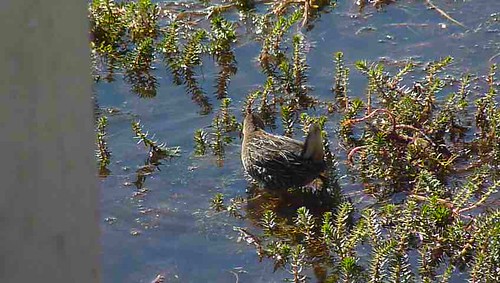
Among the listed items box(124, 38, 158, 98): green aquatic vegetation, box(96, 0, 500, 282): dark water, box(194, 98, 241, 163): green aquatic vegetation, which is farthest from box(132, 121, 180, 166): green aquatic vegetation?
box(124, 38, 158, 98): green aquatic vegetation

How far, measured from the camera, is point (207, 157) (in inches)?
225

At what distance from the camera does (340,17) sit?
7.30m

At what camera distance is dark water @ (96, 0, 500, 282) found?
486cm

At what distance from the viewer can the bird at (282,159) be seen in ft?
16.8

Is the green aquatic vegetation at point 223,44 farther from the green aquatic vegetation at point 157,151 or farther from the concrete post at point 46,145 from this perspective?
the concrete post at point 46,145

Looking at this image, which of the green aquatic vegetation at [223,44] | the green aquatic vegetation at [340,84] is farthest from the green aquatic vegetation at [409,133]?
the green aquatic vegetation at [223,44]

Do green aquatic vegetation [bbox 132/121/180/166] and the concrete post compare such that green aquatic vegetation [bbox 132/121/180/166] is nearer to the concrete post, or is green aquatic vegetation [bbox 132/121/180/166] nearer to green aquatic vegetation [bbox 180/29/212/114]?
green aquatic vegetation [bbox 180/29/212/114]

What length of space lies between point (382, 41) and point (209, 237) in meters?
2.55

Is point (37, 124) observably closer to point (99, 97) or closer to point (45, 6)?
point (45, 6)

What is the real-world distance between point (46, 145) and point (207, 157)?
4.66 m

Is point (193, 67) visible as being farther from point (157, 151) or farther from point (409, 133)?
point (409, 133)

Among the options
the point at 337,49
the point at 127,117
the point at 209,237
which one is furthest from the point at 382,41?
the point at 209,237

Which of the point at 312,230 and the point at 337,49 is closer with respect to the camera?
the point at 312,230

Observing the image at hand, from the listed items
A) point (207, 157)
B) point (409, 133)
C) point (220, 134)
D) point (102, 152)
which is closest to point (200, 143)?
point (207, 157)
